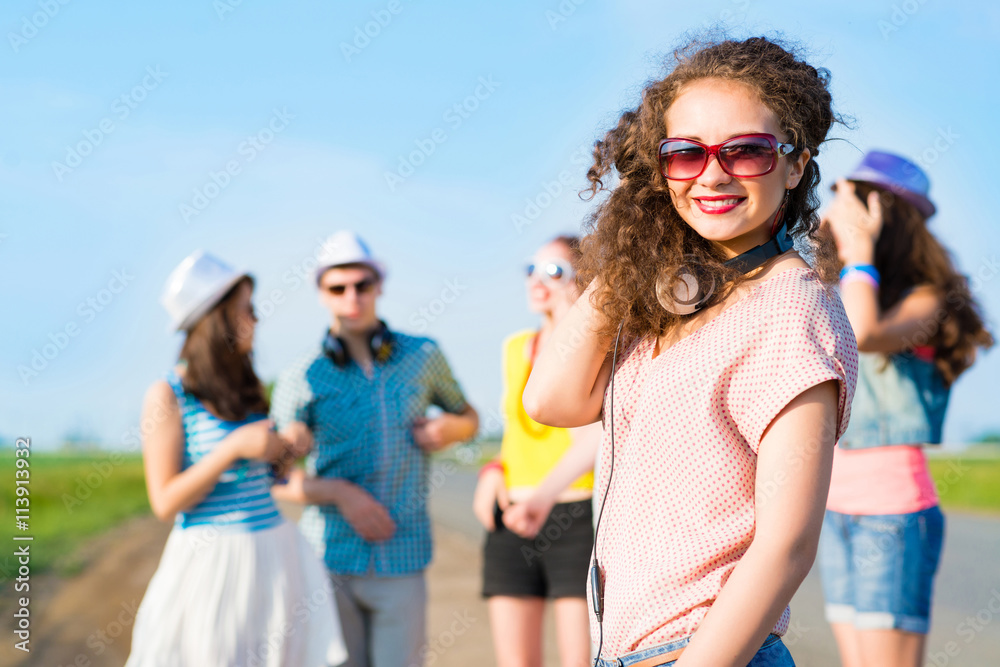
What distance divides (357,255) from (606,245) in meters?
2.59

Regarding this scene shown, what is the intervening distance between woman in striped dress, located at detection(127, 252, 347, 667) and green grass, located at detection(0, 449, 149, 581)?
5.06ft

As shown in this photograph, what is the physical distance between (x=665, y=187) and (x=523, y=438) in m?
2.48

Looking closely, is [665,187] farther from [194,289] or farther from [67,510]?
[67,510]

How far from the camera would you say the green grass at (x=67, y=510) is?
8.23m

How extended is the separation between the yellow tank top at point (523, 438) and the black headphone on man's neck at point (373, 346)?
0.59 m

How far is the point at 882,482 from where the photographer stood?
311 centimetres

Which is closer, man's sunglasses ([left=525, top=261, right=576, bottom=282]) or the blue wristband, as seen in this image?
the blue wristband

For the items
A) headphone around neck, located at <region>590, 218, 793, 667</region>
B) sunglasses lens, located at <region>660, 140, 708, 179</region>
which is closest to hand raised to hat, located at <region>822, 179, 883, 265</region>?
headphone around neck, located at <region>590, 218, 793, 667</region>

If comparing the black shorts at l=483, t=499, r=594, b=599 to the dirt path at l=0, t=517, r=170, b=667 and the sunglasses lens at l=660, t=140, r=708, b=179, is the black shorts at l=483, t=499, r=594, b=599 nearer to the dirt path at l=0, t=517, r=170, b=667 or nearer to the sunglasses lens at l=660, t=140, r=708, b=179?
the sunglasses lens at l=660, t=140, r=708, b=179

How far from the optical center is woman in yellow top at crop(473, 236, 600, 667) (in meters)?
3.74

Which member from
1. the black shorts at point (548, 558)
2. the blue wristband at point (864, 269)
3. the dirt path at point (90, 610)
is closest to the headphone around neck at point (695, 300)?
the blue wristband at point (864, 269)

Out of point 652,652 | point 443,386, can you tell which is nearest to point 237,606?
point 443,386

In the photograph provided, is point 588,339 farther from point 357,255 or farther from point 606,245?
point 357,255

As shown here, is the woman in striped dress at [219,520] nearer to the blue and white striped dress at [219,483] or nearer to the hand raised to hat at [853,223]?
the blue and white striped dress at [219,483]
